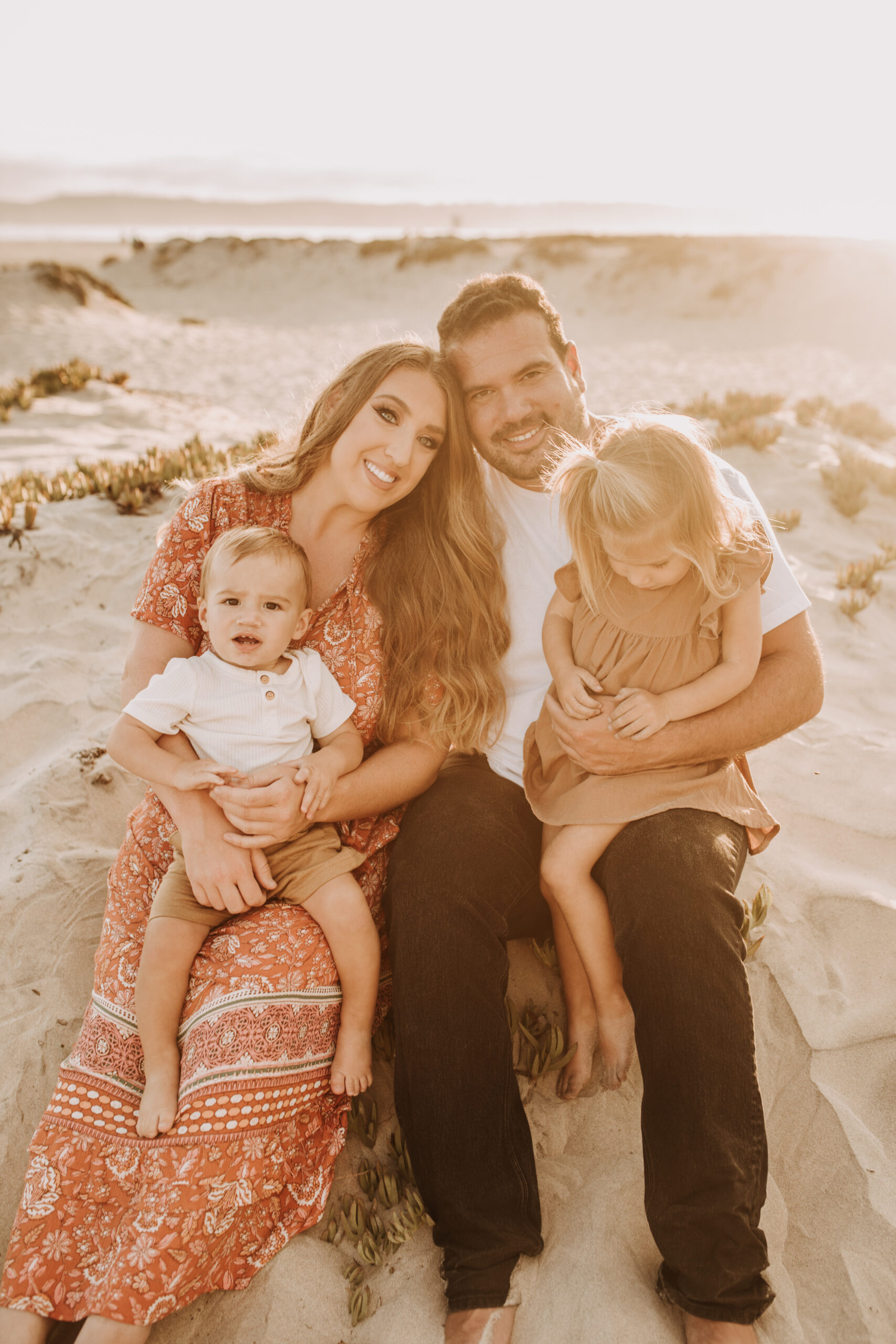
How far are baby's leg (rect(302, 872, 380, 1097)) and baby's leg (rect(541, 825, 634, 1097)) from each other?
24.0 inches

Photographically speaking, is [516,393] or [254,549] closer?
[254,549]

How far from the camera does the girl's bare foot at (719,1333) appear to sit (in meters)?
2.10

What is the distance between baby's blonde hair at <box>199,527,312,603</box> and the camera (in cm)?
288

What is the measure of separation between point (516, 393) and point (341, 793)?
1784 millimetres

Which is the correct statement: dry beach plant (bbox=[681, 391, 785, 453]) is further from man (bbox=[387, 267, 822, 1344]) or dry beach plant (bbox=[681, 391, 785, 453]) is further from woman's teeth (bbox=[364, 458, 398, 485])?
woman's teeth (bbox=[364, 458, 398, 485])

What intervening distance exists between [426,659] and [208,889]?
3.67ft

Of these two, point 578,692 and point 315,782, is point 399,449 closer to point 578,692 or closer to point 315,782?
point 578,692


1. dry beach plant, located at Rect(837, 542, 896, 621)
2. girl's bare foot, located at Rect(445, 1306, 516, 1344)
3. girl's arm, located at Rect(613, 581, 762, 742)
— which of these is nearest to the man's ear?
girl's arm, located at Rect(613, 581, 762, 742)

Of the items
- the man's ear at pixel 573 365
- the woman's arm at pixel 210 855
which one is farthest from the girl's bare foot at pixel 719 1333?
the man's ear at pixel 573 365

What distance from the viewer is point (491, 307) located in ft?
11.5

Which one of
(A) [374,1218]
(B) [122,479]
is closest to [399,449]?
(A) [374,1218]

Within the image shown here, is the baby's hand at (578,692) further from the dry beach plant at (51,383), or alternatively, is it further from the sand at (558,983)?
the dry beach plant at (51,383)

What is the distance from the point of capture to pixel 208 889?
2.67 meters

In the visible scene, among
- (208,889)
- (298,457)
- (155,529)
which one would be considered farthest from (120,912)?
(155,529)
